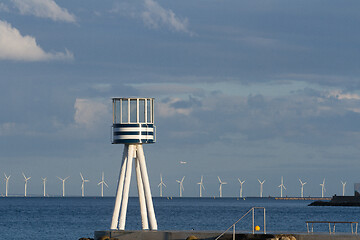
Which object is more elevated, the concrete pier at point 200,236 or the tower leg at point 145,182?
the tower leg at point 145,182

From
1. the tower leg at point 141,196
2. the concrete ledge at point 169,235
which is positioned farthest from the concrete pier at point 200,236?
the tower leg at point 141,196

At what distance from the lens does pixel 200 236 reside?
5738 centimetres

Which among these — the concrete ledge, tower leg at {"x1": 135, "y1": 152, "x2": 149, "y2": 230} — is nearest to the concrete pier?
the concrete ledge

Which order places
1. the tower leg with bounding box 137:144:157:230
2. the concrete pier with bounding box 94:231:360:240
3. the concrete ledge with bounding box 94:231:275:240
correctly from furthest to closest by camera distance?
the tower leg with bounding box 137:144:157:230 → the concrete ledge with bounding box 94:231:275:240 → the concrete pier with bounding box 94:231:360:240

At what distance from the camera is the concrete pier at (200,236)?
54531 mm

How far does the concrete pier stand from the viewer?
179 feet

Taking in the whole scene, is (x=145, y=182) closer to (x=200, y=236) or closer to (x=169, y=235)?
(x=169, y=235)

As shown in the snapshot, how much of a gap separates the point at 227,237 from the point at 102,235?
429 inches

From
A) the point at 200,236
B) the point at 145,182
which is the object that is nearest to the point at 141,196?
the point at 145,182

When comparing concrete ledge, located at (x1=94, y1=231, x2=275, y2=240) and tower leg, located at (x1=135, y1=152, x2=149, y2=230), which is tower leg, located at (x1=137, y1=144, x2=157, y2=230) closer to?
tower leg, located at (x1=135, y1=152, x2=149, y2=230)

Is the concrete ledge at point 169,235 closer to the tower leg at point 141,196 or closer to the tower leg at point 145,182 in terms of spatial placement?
the tower leg at point 145,182

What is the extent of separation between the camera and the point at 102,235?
62.4 m

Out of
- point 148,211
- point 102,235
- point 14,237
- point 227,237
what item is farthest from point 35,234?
point 227,237

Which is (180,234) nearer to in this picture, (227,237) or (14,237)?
(227,237)
